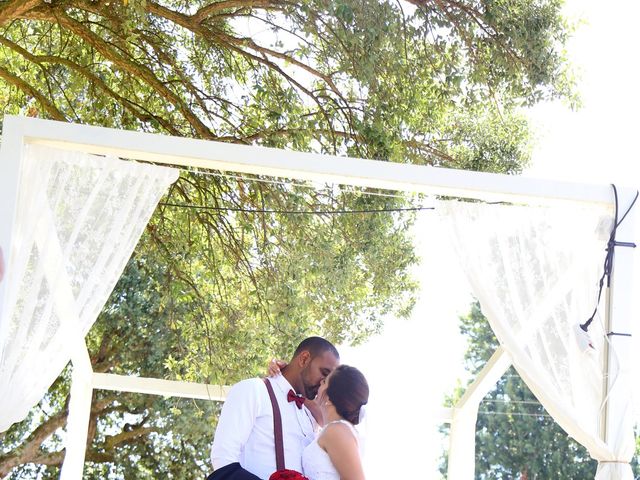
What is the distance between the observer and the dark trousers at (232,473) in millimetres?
3721

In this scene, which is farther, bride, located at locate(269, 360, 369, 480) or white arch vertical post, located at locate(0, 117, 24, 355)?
white arch vertical post, located at locate(0, 117, 24, 355)

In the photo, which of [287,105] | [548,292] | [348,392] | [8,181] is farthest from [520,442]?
[8,181]

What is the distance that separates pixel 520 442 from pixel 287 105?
16.5 metres

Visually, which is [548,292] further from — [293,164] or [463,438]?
[463,438]

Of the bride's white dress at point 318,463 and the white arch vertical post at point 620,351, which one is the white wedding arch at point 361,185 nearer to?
the white arch vertical post at point 620,351

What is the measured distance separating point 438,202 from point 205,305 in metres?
3.73

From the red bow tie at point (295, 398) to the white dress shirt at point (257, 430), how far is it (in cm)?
2

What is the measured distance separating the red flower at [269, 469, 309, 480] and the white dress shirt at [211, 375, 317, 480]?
0.55ft

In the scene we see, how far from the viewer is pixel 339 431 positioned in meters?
3.87

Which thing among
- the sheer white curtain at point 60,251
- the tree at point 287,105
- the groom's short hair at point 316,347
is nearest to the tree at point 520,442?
the tree at point 287,105

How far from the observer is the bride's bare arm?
12.5 feet

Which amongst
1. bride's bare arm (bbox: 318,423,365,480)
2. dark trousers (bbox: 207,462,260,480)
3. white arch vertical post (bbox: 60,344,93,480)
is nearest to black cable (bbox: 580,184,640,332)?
bride's bare arm (bbox: 318,423,365,480)

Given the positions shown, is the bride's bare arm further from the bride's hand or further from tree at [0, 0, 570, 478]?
tree at [0, 0, 570, 478]

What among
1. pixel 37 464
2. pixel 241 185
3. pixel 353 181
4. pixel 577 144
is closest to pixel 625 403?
pixel 353 181
